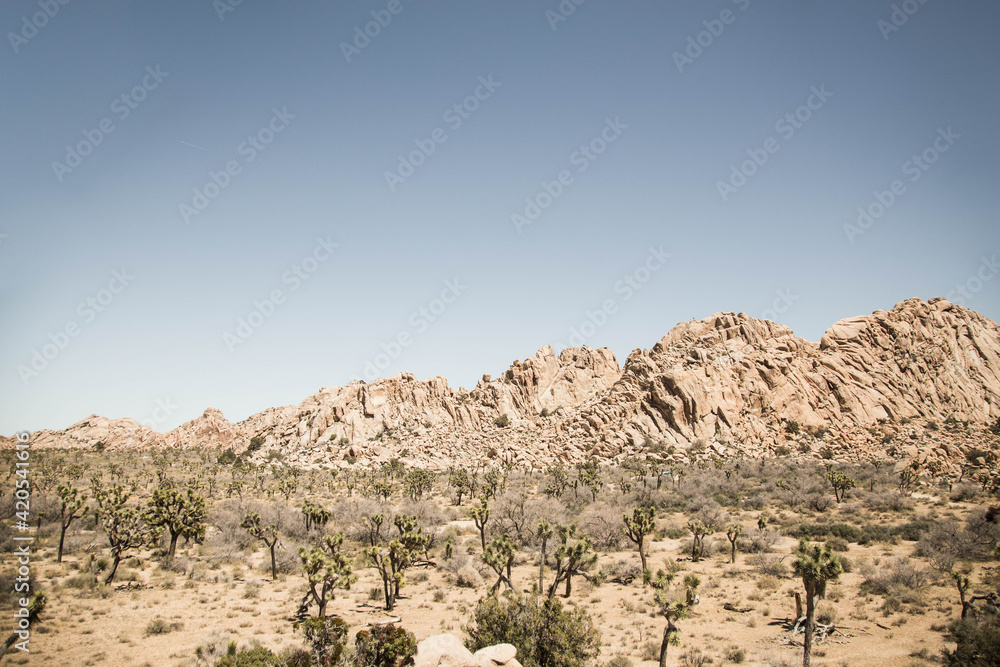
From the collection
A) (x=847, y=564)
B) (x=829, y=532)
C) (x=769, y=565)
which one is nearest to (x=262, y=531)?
(x=769, y=565)

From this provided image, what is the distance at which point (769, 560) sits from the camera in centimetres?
2403

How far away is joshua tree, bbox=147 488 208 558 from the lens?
83.6 feet

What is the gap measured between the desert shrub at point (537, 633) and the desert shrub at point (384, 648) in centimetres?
318

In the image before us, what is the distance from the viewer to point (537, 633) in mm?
13273

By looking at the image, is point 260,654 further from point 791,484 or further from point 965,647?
point 791,484

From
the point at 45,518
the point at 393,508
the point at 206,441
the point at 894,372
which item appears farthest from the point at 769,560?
the point at 206,441

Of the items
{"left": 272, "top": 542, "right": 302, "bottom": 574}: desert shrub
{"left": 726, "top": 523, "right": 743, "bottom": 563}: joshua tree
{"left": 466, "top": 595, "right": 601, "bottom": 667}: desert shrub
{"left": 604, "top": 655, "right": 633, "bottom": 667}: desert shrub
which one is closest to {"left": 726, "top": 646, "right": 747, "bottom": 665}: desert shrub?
{"left": 604, "top": 655, "right": 633, "bottom": 667}: desert shrub

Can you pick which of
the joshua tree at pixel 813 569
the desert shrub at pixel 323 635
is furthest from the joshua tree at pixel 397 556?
the joshua tree at pixel 813 569

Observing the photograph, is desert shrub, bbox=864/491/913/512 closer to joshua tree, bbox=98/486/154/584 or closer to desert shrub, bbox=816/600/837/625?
desert shrub, bbox=816/600/837/625

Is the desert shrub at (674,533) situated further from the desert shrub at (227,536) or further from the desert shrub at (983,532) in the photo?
the desert shrub at (227,536)

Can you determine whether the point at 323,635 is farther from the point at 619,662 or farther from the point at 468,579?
the point at 468,579

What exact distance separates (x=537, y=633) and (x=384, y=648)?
14.6ft

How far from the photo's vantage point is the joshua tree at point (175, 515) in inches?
1003

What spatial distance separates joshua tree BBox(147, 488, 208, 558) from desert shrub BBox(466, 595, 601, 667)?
19.4m
